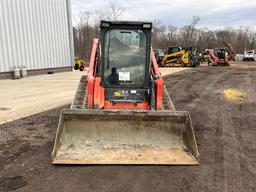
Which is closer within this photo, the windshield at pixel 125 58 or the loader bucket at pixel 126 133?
the loader bucket at pixel 126 133

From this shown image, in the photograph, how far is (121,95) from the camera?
602 cm

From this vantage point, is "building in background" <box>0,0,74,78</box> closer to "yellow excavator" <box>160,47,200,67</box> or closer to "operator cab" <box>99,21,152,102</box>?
"yellow excavator" <box>160,47,200,67</box>

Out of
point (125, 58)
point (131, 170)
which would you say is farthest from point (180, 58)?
point (131, 170)

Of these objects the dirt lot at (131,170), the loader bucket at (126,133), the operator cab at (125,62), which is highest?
the operator cab at (125,62)

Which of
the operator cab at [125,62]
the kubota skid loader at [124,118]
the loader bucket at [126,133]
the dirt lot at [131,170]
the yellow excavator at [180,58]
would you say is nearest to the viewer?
the dirt lot at [131,170]

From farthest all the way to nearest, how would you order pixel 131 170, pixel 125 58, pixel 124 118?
pixel 125 58 < pixel 124 118 < pixel 131 170

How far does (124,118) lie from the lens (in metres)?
5.14

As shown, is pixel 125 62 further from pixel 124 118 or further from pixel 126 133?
pixel 126 133

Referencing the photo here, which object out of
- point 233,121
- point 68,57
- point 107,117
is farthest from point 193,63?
point 107,117

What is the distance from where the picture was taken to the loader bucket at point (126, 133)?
4.84 m

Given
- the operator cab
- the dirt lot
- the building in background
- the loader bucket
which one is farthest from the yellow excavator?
the loader bucket

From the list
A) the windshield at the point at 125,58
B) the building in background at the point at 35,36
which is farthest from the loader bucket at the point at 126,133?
the building in background at the point at 35,36

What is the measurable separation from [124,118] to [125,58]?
148 centimetres

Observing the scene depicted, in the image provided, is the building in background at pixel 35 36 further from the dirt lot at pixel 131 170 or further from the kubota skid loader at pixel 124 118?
the kubota skid loader at pixel 124 118
